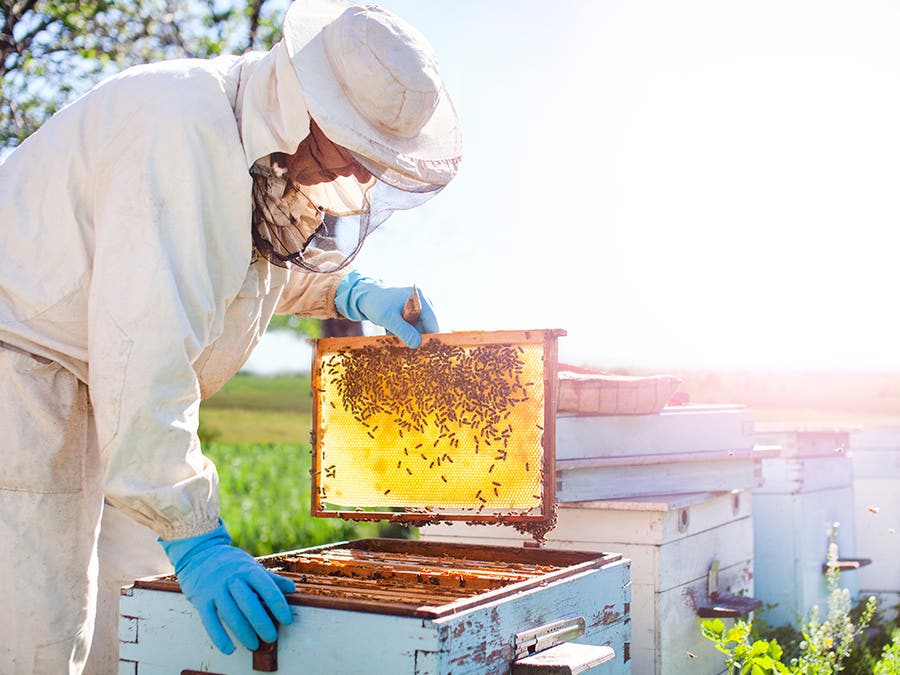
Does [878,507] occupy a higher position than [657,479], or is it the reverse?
[657,479]

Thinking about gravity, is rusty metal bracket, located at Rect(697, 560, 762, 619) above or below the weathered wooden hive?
below

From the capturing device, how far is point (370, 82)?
2369 mm

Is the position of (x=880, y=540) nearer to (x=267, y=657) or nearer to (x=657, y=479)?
(x=657, y=479)

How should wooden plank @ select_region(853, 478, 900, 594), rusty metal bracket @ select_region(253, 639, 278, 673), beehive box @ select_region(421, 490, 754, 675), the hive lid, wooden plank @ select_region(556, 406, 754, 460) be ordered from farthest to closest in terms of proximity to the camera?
wooden plank @ select_region(853, 478, 900, 594) → wooden plank @ select_region(556, 406, 754, 460) → beehive box @ select_region(421, 490, 754, 675) → the hive lid → rusty metal bracket @ select_region(253, 639, 278, 673)

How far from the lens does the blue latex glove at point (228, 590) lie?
198cm

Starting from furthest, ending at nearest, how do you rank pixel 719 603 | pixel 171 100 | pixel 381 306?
pixel 719 603
pixel 381 306
pixel 171 100

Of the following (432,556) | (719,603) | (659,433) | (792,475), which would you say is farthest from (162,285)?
(792,475)

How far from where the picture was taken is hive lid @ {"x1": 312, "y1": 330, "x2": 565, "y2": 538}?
9.43 ft

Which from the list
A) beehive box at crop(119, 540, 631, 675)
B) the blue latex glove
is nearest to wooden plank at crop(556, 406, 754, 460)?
beehive box at crop(119, 540, 631, 675)

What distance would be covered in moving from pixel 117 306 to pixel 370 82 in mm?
863

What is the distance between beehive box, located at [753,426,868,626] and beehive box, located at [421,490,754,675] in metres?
0.79

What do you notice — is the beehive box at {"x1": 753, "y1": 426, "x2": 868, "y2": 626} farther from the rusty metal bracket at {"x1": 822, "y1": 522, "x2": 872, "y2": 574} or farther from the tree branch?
the tree branch

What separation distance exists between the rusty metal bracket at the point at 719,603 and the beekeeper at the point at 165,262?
1.93 m

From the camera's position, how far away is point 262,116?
93.7 inches
